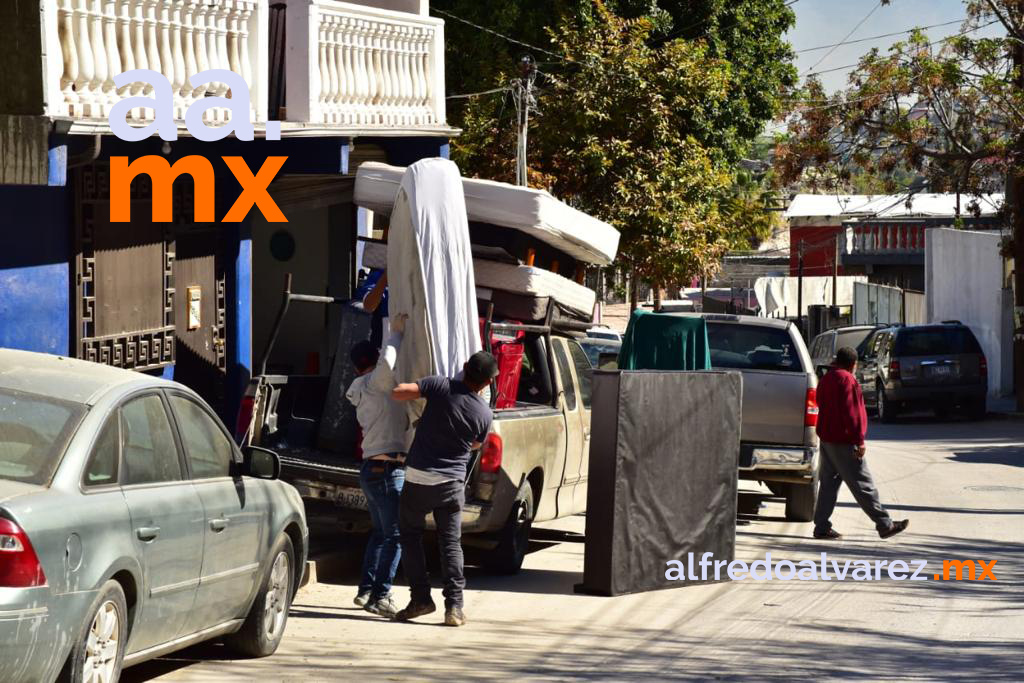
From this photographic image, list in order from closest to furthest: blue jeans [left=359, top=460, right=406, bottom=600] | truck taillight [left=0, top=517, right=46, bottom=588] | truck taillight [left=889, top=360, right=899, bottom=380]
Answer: truck taillight [left=0, top=517, right=46, bottom=588] → blue jeans [left=359, top=460, right=406, bottom=600] → truck taillight [left=889, top=360, right=899, bottom=380]

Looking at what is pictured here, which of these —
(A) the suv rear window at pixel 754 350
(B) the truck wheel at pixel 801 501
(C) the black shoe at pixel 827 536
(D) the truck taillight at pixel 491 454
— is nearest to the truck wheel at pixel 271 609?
(D) the truck taillight at pixel 491 454

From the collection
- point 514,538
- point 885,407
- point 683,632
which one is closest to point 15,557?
point 683,632

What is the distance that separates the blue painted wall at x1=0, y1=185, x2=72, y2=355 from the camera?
1152 centimetres

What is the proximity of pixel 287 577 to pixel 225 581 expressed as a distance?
1.11 m

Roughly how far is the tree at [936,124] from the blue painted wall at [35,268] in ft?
69.3

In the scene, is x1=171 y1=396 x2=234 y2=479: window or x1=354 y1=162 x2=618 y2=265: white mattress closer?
x1=171 y1=396 x2=234 y2=479: window

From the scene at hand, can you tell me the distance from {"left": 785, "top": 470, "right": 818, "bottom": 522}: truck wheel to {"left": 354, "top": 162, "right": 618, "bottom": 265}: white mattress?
12.3 feet

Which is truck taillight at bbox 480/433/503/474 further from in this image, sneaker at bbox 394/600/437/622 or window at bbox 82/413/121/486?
window at bbox 82/413/121/486

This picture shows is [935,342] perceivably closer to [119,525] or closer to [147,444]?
[147,444]

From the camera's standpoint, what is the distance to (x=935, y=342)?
30844mm

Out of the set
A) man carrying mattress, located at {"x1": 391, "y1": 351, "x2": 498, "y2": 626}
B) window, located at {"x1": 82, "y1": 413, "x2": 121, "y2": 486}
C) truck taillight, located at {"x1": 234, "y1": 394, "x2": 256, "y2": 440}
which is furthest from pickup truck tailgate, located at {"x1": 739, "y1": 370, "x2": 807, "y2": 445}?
window, located at {"x1": 82, "y1": 413, "x2": 121, "y2": 486}

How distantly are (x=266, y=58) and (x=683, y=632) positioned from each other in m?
6.84

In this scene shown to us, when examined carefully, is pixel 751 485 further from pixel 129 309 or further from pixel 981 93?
pixel 981 93

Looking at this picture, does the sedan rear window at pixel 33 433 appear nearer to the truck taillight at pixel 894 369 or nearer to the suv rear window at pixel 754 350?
the suv rear window at pixel 754 350
